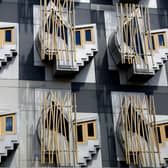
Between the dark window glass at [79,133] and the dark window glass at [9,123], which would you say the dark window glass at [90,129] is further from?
the dark window glass at [9,123]

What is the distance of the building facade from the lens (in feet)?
60.7

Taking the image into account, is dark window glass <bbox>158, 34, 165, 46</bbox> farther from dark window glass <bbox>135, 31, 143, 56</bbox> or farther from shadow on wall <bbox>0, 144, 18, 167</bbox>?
shadow on wall <bbox>0, 144, 18, 167</bbox>

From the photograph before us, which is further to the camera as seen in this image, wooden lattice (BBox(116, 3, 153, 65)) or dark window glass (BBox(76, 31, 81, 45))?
dark window glass (BBox(76, 31, 81, 45))

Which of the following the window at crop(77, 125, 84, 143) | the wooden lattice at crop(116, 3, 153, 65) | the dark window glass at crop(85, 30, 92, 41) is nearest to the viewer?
the window at crop(77, 125, 84, 143)

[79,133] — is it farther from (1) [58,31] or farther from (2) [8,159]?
(1) [58,31]

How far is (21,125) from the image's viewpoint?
61.3ft

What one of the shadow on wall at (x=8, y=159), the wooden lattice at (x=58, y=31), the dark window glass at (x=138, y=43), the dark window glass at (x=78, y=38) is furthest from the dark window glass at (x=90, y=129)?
the dark window glass at (x=138, y=43)

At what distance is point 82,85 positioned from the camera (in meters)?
20.1

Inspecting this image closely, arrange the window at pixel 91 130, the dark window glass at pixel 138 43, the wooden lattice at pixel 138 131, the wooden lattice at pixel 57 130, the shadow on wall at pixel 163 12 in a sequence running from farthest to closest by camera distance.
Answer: the shadow on wall at pixel 163 12 < the dark window glass at pixel 138 43 < the window at pixel 91 130 < the wooden lattice at pixel 138 131 < the wooden lattice at pixel 57 130

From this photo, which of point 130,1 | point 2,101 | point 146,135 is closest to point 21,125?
point 2,101

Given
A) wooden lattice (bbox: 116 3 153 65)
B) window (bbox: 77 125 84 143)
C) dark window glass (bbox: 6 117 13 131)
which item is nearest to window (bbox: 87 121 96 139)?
window (bbox: 77 125 84 143)

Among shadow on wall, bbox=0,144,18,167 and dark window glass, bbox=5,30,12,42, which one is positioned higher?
dark window glass, bbox=5,30,12,42

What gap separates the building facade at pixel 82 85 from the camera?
60.7ft

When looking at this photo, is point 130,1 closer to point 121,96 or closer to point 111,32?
point 111,32
